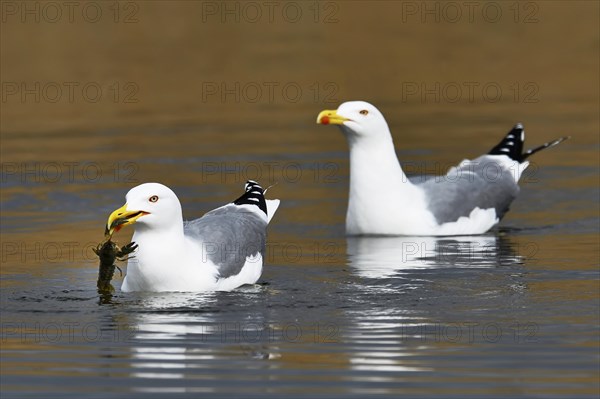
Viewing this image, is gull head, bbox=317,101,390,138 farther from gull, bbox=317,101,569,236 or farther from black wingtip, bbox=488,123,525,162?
black wingtip, bbox=488,123,525,162

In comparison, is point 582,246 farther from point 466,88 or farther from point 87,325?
point 466,88

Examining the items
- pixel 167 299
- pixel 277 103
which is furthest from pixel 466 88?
pixel 167 299

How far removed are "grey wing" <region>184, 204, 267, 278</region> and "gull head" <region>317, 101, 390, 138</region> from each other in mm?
1862

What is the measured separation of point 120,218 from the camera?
1248cm

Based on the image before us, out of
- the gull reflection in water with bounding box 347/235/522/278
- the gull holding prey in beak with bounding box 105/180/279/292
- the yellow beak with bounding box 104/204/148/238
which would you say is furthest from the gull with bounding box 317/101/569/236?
the yellow beak with bounding box 104/204/148/238

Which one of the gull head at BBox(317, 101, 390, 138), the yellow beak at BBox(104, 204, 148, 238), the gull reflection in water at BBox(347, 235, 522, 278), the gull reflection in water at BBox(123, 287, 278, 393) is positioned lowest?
the gull reflection in water at BBox(123, 287, 278, 393)

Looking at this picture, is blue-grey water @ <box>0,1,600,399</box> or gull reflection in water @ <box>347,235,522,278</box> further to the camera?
gull reflection in water @ <box>347,235,522,278</box>

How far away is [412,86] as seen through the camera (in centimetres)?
2628

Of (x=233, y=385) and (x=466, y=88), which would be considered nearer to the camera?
(x=233, y=385)

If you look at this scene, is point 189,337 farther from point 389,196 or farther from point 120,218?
point 389,196

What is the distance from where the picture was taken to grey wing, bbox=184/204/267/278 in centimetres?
1320

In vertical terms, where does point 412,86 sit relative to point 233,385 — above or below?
above

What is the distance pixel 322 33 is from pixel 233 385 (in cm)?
2171

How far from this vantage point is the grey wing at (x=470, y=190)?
16.0 metres
